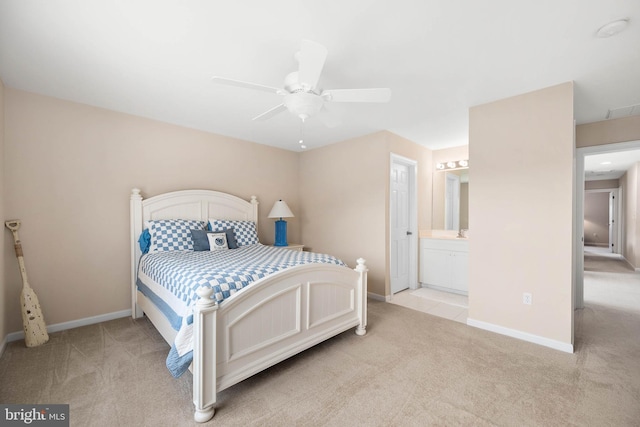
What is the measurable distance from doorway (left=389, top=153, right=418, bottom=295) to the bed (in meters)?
1.55

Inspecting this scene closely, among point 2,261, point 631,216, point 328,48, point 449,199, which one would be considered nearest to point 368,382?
point 328,48

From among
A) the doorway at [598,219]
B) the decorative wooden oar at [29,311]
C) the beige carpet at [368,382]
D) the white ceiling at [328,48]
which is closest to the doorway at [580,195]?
the white ceiling at [328,48]

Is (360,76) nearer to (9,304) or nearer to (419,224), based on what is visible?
(419,224)

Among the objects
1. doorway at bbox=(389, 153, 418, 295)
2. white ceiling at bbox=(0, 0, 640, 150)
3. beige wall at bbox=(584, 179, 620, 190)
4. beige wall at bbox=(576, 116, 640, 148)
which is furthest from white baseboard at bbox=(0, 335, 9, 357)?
beige wall at bbox=(584, 179, 620, 190)

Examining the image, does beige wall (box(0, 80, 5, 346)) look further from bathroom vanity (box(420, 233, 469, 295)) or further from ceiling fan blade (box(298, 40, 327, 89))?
bathroom vanity (box(420, 233, 469, 295))

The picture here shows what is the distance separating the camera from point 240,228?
384 centimetres

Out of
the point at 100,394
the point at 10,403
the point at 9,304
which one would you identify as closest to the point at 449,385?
the point at 100,394

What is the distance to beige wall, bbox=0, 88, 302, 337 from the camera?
262 centimetres

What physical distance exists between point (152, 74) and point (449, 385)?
341 cm

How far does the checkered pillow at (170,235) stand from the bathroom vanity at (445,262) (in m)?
3.53

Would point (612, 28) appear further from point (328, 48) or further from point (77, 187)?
point (77, 187)

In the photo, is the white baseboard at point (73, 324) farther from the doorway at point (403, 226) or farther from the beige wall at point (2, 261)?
the doorway at point (403, 226)
